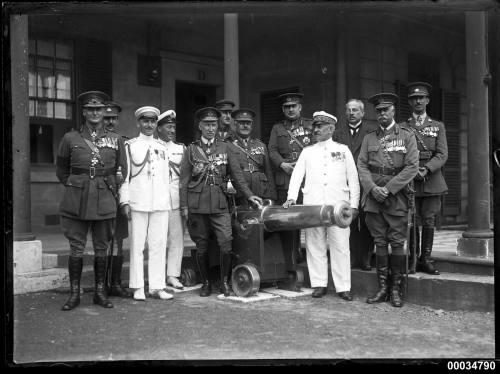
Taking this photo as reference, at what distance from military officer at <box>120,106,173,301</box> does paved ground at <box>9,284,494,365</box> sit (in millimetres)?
281

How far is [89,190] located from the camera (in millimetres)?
5730

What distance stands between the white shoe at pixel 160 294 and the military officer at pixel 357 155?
2.05 m

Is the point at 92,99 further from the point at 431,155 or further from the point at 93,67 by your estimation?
the point at 93,67

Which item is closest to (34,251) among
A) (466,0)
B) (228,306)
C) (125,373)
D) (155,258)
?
(155,258)

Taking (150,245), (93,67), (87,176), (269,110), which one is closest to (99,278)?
Answer: (150,245)

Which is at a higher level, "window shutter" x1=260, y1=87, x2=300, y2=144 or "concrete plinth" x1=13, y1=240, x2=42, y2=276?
"window shutter" x1=260, y1=87, x2=300, y2=144

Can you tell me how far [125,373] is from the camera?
397 centimetres

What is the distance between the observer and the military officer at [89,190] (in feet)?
18.8

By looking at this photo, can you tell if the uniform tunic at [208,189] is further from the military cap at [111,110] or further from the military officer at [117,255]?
the military cap at [111,110]

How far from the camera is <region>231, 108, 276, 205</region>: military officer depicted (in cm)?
686

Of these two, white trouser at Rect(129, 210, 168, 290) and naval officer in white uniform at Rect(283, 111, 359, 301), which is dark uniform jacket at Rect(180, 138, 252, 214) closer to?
white trouser at Rect(129, 210, 168, 290)

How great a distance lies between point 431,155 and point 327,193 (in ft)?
3.77

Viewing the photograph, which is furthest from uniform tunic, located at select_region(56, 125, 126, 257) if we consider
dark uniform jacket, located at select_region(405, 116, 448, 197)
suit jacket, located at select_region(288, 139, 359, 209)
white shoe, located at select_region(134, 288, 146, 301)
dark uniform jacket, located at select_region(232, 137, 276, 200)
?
dark uniform jacket, located at select_region(405, 116, 448, 197)

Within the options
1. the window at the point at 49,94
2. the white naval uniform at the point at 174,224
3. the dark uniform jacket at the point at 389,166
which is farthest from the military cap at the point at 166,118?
the window at the point at 49,94
